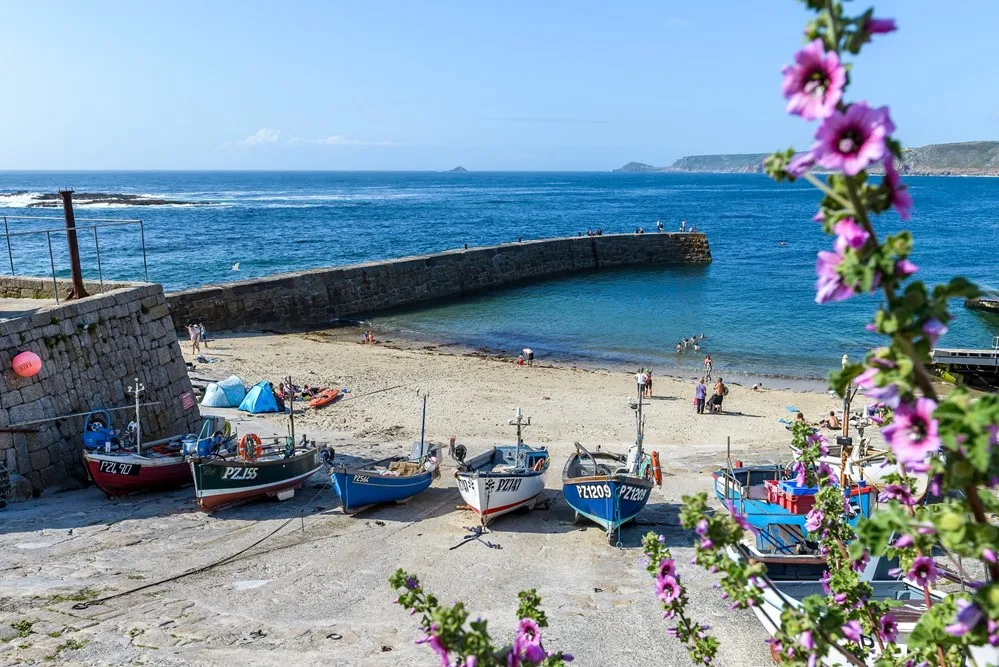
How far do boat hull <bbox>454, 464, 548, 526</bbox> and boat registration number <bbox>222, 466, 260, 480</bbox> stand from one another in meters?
3.69

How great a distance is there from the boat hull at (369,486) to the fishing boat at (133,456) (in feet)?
9.22

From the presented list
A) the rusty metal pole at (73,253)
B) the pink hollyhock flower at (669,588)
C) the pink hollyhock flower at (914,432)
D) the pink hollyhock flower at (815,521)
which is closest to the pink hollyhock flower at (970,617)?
the pink hollyhock flower at (914,432)

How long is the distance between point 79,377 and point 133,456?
2.37 metres

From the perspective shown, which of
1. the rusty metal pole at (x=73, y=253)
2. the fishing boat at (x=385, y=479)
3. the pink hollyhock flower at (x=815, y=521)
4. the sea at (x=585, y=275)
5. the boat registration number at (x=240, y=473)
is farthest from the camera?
the sea at (x=585, y=275)

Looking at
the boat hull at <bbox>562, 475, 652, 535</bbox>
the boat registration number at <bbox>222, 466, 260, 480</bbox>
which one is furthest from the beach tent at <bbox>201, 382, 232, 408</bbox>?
the boat hull at <bbox>562, 475, 652, 535</bbox>

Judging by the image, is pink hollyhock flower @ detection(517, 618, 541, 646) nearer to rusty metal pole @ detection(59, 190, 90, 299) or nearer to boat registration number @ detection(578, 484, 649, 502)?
boat registration number @ detection(578, 484, 649, 502)

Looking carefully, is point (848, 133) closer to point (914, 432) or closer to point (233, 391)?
point (914, 432)

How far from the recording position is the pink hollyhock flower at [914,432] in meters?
2.47

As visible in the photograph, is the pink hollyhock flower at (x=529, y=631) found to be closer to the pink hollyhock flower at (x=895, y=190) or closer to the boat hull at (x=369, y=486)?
the pink hollyhock flower at (x=895, y=190)

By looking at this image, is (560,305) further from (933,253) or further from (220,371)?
(933,253)

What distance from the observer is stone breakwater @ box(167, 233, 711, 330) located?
34.4m

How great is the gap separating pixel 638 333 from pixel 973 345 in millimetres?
13413

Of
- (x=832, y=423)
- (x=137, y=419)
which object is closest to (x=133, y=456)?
(x=137, y=419)

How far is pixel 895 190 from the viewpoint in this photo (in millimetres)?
2543
